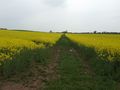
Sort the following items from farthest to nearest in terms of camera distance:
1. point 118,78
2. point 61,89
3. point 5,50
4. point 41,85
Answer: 1. point 5,50
2. point 118,78
3. point 41,85
4. point 61,89

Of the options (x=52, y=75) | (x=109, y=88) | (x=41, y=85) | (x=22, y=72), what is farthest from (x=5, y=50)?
(x=109, y=88)

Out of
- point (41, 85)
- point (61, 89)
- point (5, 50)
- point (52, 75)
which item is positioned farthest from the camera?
point (5, 50)

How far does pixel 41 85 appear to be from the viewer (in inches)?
458

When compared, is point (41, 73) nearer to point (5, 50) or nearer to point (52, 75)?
point (52, 75)

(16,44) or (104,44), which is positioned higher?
(16,44)

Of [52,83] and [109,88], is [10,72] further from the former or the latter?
[109,88]

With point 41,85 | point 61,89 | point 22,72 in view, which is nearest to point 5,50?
point 22,72

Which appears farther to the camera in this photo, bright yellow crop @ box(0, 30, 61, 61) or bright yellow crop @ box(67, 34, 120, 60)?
bright yellow crop @ box(67, 34, 120, 60)

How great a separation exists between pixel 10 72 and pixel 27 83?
4.32 feet

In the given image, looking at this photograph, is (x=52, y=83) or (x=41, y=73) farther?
(x=41, y=73)

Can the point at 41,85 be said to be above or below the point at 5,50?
below

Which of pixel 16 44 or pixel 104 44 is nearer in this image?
pixel 16 44

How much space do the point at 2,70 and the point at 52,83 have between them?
223 centimetres

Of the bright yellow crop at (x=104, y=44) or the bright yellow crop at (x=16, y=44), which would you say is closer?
the bright yellow crop at (x=16, y=44)
